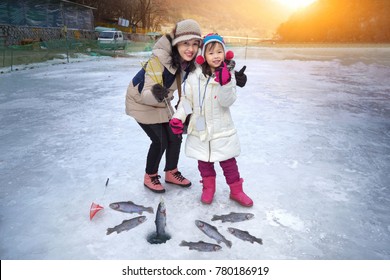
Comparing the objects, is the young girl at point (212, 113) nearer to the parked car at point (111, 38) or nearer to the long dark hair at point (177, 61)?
the long dark hair at point (177, 61)

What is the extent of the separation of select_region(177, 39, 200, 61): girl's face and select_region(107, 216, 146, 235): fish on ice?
1404mm

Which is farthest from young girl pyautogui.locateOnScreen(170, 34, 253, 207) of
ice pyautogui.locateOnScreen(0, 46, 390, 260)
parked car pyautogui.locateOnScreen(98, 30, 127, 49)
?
parked car pyautogui.locateOnScreen(98, 30, 127, 49)

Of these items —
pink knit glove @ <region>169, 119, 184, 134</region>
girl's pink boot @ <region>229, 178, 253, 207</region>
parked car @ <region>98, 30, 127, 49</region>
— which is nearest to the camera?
pink knit glove @ <region>169, 119, 184, 134</region>

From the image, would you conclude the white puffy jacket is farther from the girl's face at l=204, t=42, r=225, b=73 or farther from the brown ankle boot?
the brown ankle boot

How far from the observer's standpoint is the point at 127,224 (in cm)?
255

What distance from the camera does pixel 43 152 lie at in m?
4.18

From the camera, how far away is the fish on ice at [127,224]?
8.16 ft

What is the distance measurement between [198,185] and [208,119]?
89 centimetres

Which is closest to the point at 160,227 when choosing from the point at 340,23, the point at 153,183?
the point at 153,183

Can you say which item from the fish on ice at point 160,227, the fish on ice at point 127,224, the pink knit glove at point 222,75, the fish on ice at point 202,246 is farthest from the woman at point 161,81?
the fish on ice at point 202,246

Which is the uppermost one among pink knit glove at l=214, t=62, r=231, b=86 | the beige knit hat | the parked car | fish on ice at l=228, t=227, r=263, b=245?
the parked car

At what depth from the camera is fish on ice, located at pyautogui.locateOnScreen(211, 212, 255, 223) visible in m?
2.64
